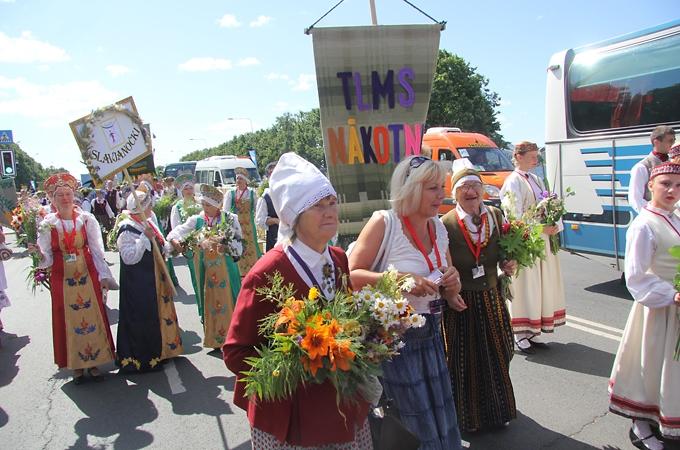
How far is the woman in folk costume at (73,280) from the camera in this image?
5078mm

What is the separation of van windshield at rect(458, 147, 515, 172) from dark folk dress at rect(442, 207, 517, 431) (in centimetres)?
1037

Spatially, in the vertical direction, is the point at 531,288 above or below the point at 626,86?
below

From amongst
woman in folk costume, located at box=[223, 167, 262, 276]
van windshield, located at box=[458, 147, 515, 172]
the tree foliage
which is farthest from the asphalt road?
the tree foliage

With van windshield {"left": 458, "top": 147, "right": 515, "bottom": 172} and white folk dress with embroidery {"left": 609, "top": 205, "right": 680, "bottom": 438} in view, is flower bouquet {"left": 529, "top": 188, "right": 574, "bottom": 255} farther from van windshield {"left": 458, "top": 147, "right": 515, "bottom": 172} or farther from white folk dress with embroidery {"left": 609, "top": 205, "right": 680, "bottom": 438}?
van windshield {"left": 458, "top": 147, "right": 515, "bottom": 172}

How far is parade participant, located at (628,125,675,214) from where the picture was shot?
601 centimetres

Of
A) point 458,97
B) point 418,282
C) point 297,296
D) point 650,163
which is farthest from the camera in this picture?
point 458,97

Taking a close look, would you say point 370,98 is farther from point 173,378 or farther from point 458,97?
point 458,97

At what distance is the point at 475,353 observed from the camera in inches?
136

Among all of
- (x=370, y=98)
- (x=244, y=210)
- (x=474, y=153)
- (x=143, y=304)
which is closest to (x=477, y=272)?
(x=370, y=98)

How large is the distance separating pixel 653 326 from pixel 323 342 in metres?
2.55

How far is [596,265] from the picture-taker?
29.6ft

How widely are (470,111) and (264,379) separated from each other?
3244 cm

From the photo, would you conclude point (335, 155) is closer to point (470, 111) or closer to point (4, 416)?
point (4, 416)

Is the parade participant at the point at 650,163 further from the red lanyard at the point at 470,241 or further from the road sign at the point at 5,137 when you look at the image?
the road sign at the point at 5,137
